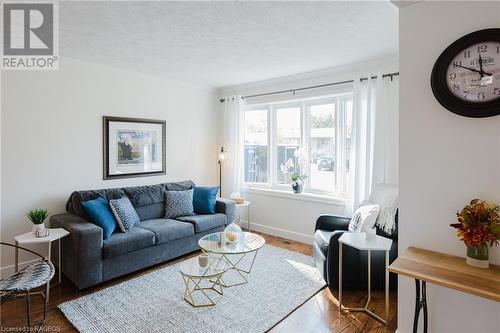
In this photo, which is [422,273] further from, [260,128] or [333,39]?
[260,128]

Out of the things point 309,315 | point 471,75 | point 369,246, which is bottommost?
point 309,315

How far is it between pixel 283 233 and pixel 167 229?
1921 mm

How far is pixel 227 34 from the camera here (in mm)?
2746

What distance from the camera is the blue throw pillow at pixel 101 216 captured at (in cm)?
307

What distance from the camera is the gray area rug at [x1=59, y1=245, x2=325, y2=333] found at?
2273 mm

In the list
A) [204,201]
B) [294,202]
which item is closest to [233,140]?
[204,201]

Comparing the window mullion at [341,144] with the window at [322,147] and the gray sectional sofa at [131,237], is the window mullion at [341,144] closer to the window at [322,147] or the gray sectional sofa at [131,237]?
the window at [322,147]

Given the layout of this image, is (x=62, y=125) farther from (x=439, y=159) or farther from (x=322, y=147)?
Answer: (x=439, y=159)

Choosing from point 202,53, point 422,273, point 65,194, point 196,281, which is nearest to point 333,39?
point 202,53

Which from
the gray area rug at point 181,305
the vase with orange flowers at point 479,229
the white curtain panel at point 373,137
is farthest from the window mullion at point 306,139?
the vase with orange flowers at point 479,229

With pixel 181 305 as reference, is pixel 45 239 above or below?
above

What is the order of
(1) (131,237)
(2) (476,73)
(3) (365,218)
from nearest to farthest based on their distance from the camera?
(2) (476,73) < (3) (365,218) < (1) (131,237)

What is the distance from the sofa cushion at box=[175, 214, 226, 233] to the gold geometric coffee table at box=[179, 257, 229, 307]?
86cm

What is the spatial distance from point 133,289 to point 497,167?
3.11 meters
